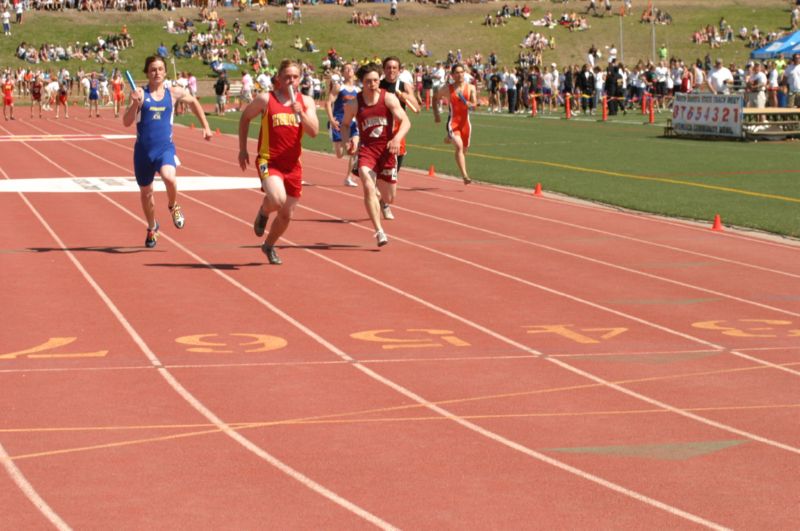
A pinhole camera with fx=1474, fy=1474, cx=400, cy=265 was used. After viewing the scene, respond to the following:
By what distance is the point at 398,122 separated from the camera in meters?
16.2

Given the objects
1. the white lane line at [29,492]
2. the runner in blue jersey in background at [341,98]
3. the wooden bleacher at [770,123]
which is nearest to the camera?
the white lane line at [29,492]

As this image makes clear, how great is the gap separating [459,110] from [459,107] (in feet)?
0.24

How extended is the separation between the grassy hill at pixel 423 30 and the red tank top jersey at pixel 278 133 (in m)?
64.5

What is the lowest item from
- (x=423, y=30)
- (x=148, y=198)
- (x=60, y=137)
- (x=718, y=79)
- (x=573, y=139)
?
(x=573, y=139)

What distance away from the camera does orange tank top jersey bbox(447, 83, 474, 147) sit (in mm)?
22636

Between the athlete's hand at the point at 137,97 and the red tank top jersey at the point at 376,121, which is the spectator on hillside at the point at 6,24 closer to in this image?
the red tank top jersey at the point at 376,121

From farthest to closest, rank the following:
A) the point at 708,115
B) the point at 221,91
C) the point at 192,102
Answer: the point at 221,91, the point at 708,115, the point at 192,102

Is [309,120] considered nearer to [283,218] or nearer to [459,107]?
[283,218]

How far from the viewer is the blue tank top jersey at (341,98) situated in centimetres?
2214

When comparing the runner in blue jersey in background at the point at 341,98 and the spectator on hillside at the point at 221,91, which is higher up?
the runner in blue jersey in background at the point at 341,98

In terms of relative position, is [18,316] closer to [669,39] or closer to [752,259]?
[752,259]

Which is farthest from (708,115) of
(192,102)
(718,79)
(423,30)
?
(423,30)

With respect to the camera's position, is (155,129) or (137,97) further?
(155,129)

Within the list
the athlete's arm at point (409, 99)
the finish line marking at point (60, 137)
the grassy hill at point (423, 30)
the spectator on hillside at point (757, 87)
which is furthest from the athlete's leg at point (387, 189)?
the grassy hill at point (423, 30)
